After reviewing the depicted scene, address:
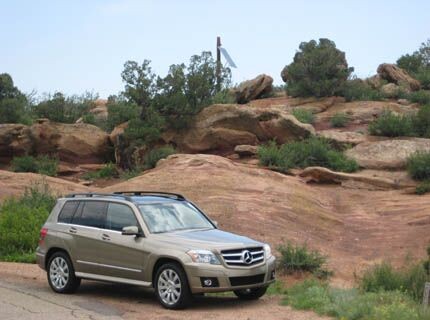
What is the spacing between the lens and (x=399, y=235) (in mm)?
18766

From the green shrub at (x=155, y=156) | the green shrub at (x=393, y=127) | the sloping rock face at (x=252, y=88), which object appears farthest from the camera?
the sloping rock face at (x=252, y=88)

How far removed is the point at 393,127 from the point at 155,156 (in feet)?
35.5

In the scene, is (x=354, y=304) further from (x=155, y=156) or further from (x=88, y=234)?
(x=155, y=156)

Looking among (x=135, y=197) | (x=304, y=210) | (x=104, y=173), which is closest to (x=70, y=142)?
(x=104, y=173)

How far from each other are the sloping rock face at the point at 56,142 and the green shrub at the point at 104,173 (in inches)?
101

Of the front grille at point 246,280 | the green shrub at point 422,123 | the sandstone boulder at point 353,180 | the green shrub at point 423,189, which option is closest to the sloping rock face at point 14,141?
the sandstone boulder at point 353,180

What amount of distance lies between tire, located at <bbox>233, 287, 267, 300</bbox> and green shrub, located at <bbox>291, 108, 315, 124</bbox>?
80.9ft

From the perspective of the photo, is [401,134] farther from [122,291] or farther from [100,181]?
[122,291]

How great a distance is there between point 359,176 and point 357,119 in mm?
10596

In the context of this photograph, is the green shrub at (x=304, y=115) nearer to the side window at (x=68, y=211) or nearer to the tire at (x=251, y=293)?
the side window at (x=68, y=211)

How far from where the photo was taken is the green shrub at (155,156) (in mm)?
29812

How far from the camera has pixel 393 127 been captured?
30.5 meters

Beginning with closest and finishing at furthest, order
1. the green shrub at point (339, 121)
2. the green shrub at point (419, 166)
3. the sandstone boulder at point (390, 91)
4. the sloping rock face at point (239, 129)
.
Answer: the green shrub at point (419, 166) < the sloping rock face at point (239, 129) < the green shrub at point (339, 121) < the sandstone boulder at point (390, 91)

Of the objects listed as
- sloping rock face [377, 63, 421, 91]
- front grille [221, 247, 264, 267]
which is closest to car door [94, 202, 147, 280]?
front grille [221, 247, 264, 267]
